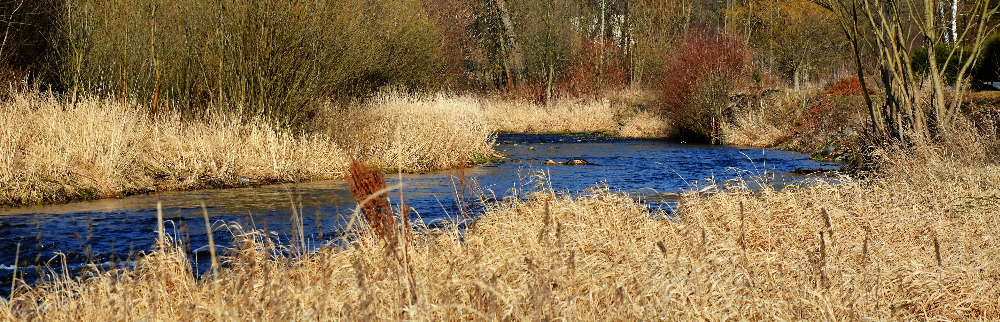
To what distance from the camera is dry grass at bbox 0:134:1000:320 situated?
4.10m

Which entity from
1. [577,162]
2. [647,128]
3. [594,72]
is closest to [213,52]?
[577,162]

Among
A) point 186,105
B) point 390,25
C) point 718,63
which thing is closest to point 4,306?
point 186,105

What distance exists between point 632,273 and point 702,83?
21027 mm

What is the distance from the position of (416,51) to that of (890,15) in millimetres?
17011

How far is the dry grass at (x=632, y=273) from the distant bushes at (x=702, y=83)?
55.3ft

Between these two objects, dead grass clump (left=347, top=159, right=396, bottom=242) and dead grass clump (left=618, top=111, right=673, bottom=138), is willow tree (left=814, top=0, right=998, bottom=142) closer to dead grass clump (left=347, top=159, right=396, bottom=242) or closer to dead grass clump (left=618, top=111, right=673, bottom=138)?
dead grass clump (left=347, top=159, right=396, bottom=242)

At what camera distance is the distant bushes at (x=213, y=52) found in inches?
586

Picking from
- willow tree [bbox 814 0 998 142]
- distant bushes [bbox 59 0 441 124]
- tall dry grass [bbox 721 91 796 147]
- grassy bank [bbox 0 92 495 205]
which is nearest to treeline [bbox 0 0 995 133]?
distant bushes [bbox 59 0 441 124]

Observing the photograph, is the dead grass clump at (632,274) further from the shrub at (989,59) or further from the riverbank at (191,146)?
the shrub at (989,59)

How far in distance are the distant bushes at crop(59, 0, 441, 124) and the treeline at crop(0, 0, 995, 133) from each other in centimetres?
3

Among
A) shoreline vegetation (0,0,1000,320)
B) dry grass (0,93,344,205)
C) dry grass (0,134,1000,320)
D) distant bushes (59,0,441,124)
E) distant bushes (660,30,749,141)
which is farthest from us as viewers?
distant bushes (660,30,749,141)

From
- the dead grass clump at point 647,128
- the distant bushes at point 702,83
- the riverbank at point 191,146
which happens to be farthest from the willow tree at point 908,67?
the dead grass clump at point 647,128

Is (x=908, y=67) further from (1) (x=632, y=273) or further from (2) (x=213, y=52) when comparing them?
(2) (x=213, y=52)

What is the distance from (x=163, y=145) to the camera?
13.7 metres
